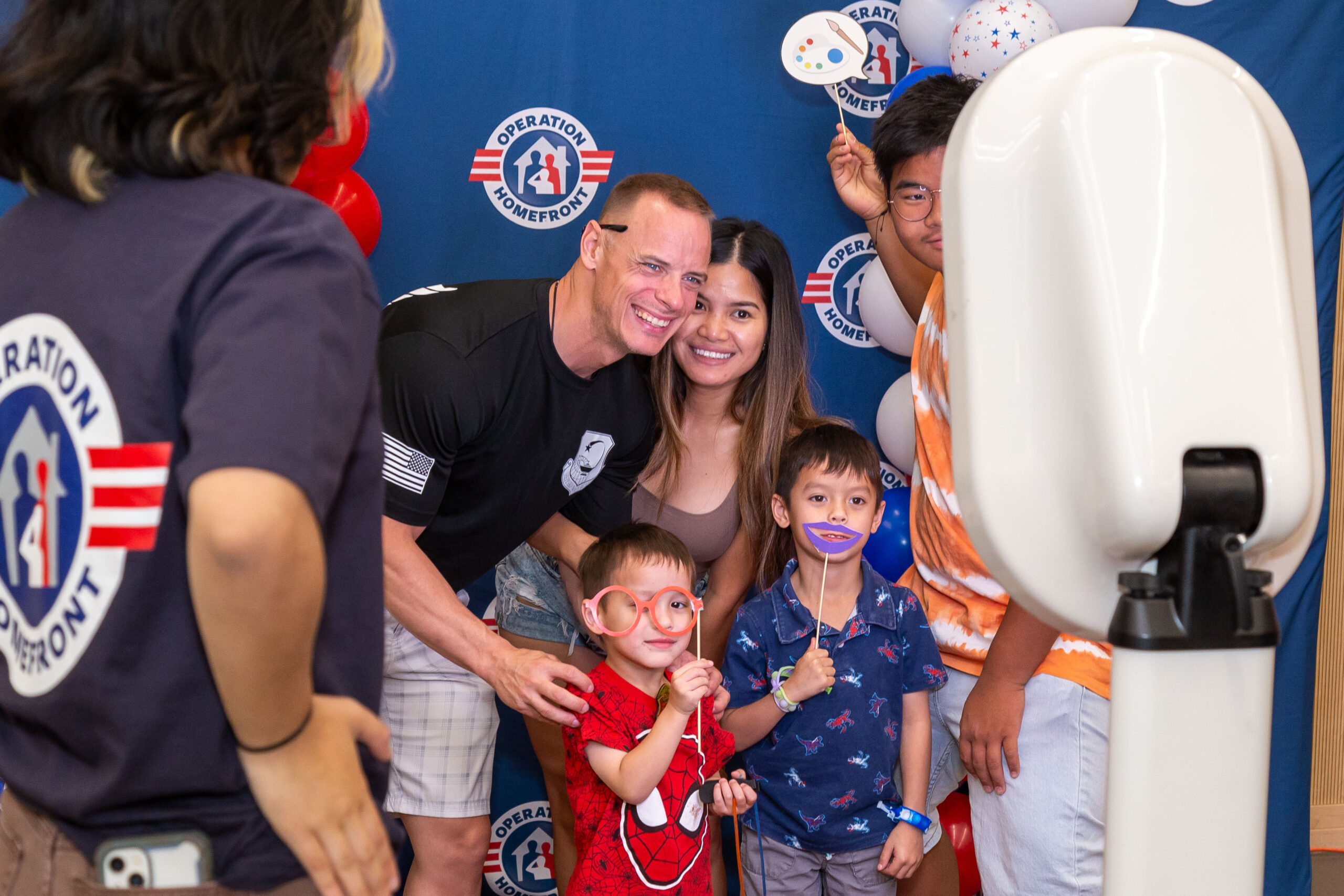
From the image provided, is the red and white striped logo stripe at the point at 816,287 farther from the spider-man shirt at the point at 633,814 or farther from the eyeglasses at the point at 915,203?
the spider-man shirt at the point at 633,814

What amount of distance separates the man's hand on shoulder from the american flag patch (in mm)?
349

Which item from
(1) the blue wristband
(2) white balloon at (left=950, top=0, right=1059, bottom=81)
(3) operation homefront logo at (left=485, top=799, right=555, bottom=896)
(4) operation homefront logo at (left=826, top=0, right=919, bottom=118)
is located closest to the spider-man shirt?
(1) the blue wristband

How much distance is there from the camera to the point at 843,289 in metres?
2.85

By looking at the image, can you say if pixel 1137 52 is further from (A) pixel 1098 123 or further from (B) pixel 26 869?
(B) pixel 26 869

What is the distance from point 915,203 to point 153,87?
167 centimetres

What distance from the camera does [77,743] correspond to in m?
0.83

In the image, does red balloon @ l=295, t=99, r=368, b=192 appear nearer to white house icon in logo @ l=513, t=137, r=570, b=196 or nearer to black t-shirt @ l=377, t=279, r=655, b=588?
black t-shirt @ l=377, t=279, r=655, b=588

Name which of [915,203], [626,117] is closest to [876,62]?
[626,117]

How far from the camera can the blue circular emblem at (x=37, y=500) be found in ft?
2.68

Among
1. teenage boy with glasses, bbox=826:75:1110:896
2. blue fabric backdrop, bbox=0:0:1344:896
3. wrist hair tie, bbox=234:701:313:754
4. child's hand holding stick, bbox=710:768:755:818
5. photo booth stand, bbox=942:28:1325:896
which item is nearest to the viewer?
photo booth stand, bbox=942:28:1325:896

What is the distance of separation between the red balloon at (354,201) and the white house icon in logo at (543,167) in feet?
1.34

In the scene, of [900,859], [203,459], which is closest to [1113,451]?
[203,459]

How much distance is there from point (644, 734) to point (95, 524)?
124 centimetres

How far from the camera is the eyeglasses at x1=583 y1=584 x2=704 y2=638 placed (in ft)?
6.24
